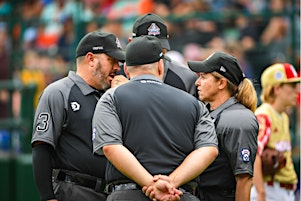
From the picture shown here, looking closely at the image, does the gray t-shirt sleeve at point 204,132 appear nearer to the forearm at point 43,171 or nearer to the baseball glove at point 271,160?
the forearm at point 43,171

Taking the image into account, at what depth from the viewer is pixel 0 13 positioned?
42.8 feet

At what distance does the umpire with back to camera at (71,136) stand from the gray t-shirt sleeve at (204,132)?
1021 mm

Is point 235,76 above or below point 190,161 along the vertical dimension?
above

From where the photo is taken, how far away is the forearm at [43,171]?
6.29 m

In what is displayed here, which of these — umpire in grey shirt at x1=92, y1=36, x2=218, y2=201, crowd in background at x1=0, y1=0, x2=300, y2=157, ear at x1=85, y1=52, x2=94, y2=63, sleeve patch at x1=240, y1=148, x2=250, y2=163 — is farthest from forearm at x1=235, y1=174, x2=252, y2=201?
crowd in background at x1=0, y1=0, x2=300, y2=157

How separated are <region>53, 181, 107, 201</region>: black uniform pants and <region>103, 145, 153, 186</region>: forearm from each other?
110 centimetres

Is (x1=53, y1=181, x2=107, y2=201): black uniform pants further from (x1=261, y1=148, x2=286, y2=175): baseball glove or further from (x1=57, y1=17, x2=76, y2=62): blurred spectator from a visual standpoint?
(x1=57, y1=17, x2=76, y2=62): blurred spectator

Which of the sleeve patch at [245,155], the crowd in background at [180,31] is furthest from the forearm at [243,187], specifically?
the crowd in background at [180,31]

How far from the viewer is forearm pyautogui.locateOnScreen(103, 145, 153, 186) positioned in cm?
537

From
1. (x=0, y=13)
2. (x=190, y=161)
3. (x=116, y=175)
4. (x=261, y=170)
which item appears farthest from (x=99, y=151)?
(x=0, y=13)

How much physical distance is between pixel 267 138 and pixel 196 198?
244 cm

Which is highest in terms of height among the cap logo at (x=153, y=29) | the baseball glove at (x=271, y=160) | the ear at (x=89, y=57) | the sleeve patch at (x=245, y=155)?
the cap logo at (x=153, y=29)

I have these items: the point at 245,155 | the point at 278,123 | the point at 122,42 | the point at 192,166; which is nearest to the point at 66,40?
the point at 122,42

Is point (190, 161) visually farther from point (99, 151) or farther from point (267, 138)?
point (267, 138)
